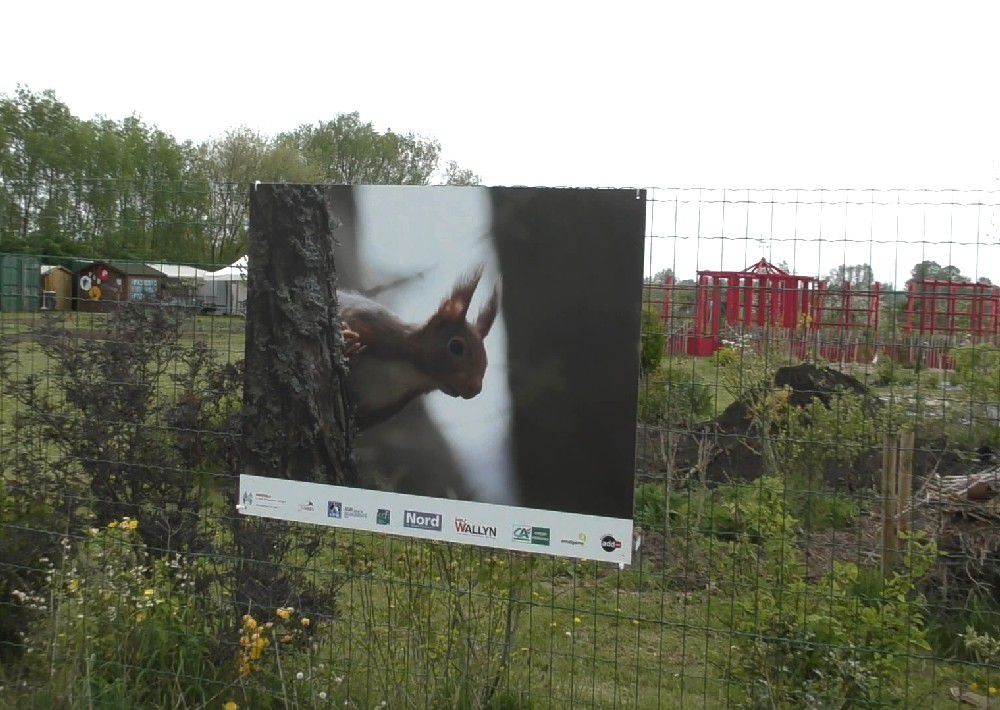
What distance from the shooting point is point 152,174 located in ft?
23.3

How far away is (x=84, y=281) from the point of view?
17.3ft

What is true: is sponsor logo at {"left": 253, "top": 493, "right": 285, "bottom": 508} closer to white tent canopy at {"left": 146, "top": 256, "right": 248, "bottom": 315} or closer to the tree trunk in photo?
the tree trunk in photo

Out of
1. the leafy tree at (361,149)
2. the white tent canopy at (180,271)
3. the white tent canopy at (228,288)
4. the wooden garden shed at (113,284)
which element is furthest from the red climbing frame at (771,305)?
the leafy tree at (361,149)

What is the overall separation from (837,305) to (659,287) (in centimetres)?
71

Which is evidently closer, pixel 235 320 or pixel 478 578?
pixel 478 578

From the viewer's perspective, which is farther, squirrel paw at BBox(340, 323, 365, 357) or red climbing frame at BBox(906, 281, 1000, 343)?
squirrel paw at BBox(340, 323, 365, 357)

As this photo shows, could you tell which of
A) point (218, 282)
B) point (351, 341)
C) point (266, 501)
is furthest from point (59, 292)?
point (351, 341)

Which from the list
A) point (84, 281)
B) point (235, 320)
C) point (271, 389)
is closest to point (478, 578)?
point (271, 389)

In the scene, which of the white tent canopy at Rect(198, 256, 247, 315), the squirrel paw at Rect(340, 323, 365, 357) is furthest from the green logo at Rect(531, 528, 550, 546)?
the white tent canopy at Rect(198, 256, 247, 315)

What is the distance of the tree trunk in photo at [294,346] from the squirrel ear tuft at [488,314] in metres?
0.71

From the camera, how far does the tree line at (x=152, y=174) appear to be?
16.8 feet

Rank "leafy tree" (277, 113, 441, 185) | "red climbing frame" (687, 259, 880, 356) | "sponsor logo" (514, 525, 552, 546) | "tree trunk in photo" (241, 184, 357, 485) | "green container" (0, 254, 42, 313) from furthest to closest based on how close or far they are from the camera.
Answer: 1. "leafy tree" (277, 113, 441, 185)
2. "green container" (0, 254, 42, 313)
3. "tree trunk in photo" (241, 184, 357, 485)
4. "sponsor logo" (514, 525, 552, 546)
5. "red climbing frame" (687, 259, 880, 356)

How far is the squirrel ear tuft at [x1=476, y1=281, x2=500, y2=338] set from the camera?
13.9 ft

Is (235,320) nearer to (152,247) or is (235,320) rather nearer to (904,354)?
(152,247)
